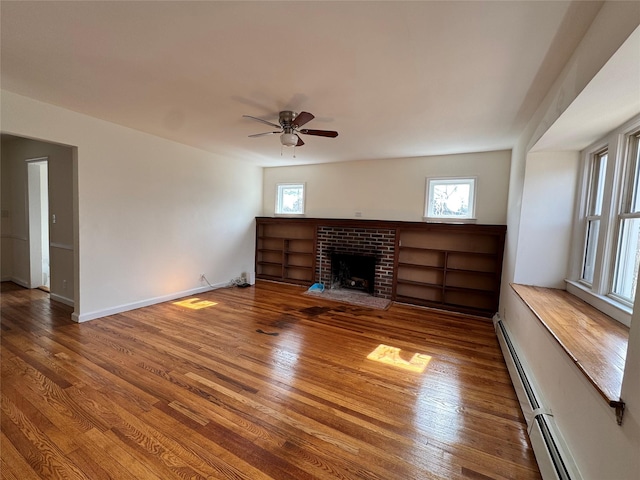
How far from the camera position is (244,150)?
471 centimetres

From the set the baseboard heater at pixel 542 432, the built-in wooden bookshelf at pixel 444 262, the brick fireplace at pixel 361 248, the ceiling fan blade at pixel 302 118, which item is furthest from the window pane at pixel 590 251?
the ceiling fan blade at pixel 302 118

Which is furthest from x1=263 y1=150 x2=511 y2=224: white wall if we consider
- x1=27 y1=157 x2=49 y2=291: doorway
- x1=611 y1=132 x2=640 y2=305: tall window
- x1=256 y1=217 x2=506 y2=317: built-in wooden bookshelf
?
x1=27 y1=157 x2=49 y2=291: doorway

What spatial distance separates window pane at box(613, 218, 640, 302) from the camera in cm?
193

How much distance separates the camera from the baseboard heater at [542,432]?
1.44m

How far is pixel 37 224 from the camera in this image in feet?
15.8

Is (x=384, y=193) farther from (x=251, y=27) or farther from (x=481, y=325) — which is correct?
(x=251, y=27)

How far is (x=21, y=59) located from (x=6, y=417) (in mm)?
2541

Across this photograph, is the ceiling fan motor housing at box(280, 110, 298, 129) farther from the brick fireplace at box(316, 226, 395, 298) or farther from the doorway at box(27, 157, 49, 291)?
the doorway at box(27, 157, 49, 291)

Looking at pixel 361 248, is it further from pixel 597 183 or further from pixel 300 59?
pixel 300 59

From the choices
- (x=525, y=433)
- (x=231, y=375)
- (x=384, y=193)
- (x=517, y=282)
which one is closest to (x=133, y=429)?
(x=231, y=375)

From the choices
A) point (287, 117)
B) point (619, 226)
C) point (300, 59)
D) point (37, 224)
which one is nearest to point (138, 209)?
point (37, 224)

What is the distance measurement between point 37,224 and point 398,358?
20.1ft

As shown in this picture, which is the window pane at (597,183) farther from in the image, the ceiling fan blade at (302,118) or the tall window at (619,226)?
the ceiling fan blade at (302,118)

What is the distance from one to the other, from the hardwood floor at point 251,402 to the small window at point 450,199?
1850mm
